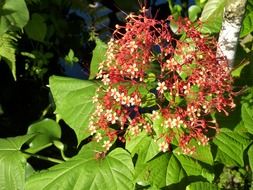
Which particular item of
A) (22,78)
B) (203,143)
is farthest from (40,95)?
(203,143)

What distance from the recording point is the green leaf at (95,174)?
1.50m

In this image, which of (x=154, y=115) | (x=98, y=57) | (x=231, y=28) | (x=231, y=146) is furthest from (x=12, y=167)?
(x=231, y=28)

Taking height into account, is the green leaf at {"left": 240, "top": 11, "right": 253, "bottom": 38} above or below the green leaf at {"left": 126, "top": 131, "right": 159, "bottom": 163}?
above

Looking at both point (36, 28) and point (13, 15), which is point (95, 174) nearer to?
point (13, 15)

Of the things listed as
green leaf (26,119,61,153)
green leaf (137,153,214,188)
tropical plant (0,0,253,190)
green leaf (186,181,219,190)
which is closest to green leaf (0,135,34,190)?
tropical plant (0,0,253,190)

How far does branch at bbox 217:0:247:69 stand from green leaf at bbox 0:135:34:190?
0.68m

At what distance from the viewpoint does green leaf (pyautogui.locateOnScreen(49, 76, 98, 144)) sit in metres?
1.62

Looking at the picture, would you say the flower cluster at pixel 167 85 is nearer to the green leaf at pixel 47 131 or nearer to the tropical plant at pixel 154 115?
the tropical plant at pixel 154 115

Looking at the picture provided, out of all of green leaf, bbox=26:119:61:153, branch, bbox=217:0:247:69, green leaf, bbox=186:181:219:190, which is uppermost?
branch, bbox=217:0:247:69

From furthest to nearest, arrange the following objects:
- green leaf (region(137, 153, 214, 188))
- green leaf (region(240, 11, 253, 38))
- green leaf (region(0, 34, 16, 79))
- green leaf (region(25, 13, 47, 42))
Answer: green leaf (region(25, 13, 47, 42)) → green leaf (region(0, 34, 16, 79)) → green leaf (region(240, 11, 253, 38)) → green leaf (region(137, 153, 214, 188))

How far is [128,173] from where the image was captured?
1.50 meters

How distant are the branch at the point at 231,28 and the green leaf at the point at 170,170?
0.31m

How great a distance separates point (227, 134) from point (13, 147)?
2.25ft

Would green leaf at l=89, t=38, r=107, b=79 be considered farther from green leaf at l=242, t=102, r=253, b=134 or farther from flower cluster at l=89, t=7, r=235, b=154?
green leaf at l=242, t=102, r=253, b=134
